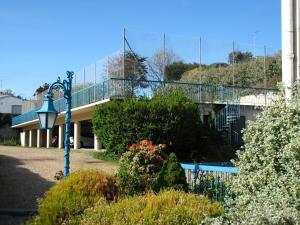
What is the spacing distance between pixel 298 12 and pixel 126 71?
56.1ft

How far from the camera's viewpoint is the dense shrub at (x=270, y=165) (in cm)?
553

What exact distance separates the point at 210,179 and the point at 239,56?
2149 cm

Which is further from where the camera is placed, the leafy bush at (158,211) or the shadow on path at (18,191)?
the shadow on path at (18,191)

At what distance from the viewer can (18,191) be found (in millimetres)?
13586

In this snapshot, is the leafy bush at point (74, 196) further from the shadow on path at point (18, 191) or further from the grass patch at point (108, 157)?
the grass patch at point (108, 157)

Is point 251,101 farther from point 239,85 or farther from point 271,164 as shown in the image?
point 271,164

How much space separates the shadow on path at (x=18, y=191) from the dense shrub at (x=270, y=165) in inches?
220

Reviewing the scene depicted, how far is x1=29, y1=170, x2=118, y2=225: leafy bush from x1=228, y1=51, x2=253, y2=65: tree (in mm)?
22073

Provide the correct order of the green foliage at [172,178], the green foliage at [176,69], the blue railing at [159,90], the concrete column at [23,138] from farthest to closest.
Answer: the concrete column at [23,138], the green foliage at [176,69], the blue railing at [159,90], the green foliage at [172,178]

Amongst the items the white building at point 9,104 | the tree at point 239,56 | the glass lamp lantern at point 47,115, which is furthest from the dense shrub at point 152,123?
the white building at point 9,104

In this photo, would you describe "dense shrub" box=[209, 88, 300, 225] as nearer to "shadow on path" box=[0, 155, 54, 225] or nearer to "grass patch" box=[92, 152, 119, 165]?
"shadow on path" box=[0, 155, 54, 225]

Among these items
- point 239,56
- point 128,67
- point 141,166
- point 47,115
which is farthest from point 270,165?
point 239,56

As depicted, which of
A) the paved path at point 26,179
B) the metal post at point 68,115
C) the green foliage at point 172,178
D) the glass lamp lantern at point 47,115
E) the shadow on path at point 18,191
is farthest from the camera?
the paved path at point 26,179

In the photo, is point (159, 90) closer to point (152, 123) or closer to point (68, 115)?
point (152, 123)
